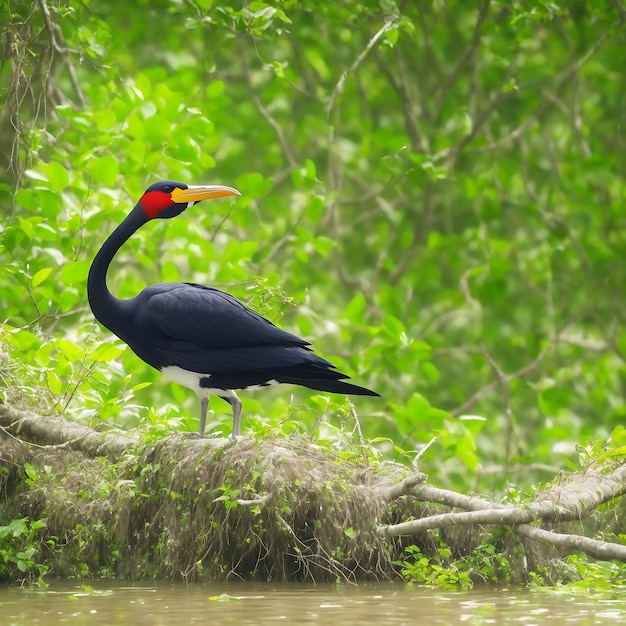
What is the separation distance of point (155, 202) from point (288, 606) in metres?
2.45

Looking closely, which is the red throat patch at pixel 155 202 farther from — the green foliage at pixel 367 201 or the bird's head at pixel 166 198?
the green foliage at pixel 367 201

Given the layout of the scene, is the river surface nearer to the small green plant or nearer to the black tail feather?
the small green plant

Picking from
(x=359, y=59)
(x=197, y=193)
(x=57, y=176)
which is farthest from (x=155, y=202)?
(x=359, y=59)

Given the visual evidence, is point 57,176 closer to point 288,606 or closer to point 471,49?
point 288,606

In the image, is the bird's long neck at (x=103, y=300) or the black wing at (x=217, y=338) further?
the bird's long neck at (x=103, y=300)

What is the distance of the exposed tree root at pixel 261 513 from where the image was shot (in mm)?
5266

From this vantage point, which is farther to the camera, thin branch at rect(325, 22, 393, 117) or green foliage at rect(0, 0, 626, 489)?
green foliage at rect(0, 0, 626, 489)

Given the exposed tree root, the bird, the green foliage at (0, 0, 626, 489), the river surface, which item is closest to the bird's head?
the bird

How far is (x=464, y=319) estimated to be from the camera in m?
14.2

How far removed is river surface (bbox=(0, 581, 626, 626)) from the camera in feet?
13.5

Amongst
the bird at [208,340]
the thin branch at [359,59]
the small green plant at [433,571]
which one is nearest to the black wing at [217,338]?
the bird at [208,340]

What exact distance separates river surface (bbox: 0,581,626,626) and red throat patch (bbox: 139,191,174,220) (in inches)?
76.7

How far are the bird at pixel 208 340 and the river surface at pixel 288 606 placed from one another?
1.00 m

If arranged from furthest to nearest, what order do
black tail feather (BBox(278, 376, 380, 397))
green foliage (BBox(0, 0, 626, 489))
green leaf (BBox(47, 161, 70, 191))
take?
green foliage (BBox(0, 0, 626, 489)) < green leaf (BBox(47, 161, 70, 191)) < black tail feather (BBox(278, 376, 380, 397))
